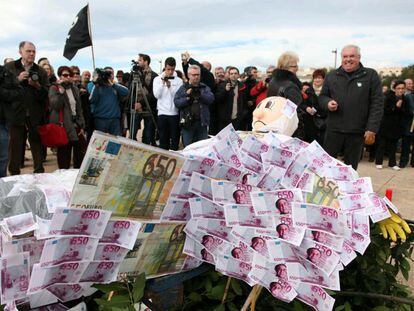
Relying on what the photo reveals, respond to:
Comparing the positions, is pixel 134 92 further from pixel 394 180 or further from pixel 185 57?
pixel 394 180

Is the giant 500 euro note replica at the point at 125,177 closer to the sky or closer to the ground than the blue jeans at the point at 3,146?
closer to the sky

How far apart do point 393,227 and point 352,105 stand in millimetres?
2520

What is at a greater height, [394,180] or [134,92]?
[134,92]

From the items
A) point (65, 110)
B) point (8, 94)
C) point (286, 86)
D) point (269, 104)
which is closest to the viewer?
point (269, 104)

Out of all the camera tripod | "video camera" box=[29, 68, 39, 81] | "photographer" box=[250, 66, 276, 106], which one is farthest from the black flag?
"photographer" box=[250, 66, 276, 106]

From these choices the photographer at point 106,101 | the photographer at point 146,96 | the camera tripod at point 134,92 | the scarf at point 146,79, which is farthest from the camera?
the scarf at point 146,79

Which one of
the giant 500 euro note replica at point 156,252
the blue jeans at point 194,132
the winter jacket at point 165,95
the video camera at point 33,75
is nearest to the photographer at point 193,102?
the blue jeans at point 194,132

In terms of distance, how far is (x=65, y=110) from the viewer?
5582 millimetres

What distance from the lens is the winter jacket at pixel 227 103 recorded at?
23.7ft

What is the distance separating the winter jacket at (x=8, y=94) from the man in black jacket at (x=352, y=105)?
3.39 metres

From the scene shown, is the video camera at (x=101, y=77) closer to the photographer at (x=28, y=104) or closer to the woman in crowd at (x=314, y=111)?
the photographer at (x=28, y=104)

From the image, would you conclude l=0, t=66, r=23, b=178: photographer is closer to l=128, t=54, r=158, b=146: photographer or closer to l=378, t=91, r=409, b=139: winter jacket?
l=128, t=54, r=158, b=146: photographer

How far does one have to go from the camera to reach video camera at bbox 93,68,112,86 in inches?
240

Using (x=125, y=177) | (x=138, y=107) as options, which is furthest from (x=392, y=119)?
(x=125, y=177)
